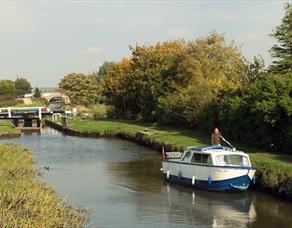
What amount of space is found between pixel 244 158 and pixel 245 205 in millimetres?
3607

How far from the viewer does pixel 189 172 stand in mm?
31938

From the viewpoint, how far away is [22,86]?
615 feet

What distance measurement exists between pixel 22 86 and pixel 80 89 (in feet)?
222

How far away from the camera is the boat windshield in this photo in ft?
97.9

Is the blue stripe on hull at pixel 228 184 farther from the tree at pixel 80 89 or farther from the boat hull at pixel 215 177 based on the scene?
the tree at pixel 80 89

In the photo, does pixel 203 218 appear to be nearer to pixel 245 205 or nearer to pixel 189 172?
pixel 245 205

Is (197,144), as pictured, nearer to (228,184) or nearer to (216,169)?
(216,169)

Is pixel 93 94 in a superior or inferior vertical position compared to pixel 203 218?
superior

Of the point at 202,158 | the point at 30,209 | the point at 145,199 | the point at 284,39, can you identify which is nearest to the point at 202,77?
the point at 284,39

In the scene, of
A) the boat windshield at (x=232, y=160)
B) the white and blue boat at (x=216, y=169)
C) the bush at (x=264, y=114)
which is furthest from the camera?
the bush at (x=264, y=114)

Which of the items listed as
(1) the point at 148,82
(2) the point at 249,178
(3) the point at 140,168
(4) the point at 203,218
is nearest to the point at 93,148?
(3) the point at 140,168

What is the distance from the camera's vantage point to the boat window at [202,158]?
30.5 metres

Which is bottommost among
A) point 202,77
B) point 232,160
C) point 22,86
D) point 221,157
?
point 232,160

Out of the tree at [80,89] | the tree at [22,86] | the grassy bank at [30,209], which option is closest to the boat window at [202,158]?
the grassy bank at [30,209]
